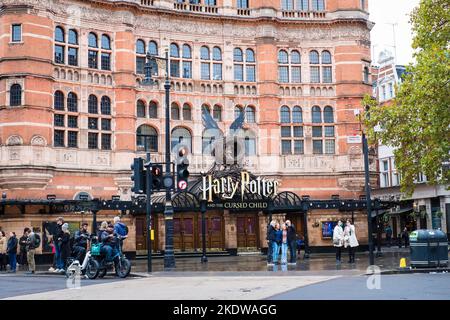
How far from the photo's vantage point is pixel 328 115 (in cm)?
4459

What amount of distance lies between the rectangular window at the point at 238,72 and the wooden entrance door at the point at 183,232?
9.82 metres

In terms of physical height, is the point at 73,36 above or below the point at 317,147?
above

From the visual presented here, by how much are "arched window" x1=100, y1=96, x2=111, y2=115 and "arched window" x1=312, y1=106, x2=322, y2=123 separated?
1376 centimetres

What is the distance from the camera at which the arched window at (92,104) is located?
39.2 meters

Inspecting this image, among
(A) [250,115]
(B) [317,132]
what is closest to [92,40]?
(A) [250,115]

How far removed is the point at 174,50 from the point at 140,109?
453 cm

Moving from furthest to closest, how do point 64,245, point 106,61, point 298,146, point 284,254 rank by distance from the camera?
point 298,146
point 106,61
point 284,254
point 64,245

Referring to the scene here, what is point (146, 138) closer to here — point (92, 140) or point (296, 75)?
point (92, 140)

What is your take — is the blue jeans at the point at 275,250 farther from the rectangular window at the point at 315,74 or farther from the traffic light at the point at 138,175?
the rectangular window at the point at 315,74

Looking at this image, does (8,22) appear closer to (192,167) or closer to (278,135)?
(192,167)

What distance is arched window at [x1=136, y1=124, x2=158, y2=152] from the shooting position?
4056cm

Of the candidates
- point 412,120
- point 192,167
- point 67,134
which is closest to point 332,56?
point 192,167
